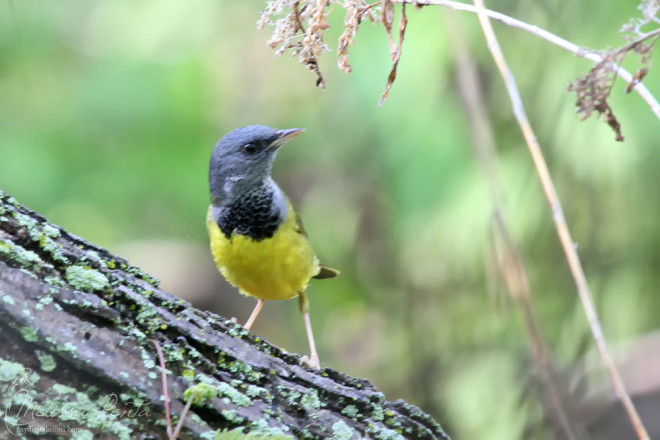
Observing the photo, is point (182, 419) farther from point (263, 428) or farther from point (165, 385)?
point (263, 428)

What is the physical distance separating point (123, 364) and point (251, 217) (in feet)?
6.40

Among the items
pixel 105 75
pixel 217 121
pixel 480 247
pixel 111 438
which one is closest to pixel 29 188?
pixel 105 75

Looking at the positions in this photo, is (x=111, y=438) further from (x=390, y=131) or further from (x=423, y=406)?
(x=423, y=406)

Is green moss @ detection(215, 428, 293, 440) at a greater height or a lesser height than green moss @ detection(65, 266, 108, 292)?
lesser

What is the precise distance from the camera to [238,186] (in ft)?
13.6

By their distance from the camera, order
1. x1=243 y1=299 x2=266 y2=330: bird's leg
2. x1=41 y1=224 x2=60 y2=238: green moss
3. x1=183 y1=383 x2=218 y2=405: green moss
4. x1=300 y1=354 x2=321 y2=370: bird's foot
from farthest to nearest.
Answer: x1=243 y1=299 x2=266 y2=330: bird's leg → x1=300 y1=354 x2=321 y2=370: bird's foot → x1=41 y1=224 x2=60 y2=238: green moss → x1=183 y1=383 x2=218 y2=405: green moss

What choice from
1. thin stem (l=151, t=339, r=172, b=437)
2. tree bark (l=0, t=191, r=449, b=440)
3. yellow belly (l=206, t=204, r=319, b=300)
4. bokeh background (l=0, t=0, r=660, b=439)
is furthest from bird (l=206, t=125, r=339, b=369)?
thin stem (l=151, t=339, r=172, b=437)

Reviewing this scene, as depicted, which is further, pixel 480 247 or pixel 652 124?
pixel 480 247

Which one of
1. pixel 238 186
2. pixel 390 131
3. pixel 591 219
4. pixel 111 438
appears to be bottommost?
pixel 111 438

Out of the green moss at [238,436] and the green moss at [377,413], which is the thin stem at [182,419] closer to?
the green moss at [238,436]

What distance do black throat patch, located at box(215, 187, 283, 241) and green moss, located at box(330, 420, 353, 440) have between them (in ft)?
5.36

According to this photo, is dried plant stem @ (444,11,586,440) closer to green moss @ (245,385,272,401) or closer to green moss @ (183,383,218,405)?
green moss @ (245,385,272,401)

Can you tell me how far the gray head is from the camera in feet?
13.7

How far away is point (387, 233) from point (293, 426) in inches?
136
